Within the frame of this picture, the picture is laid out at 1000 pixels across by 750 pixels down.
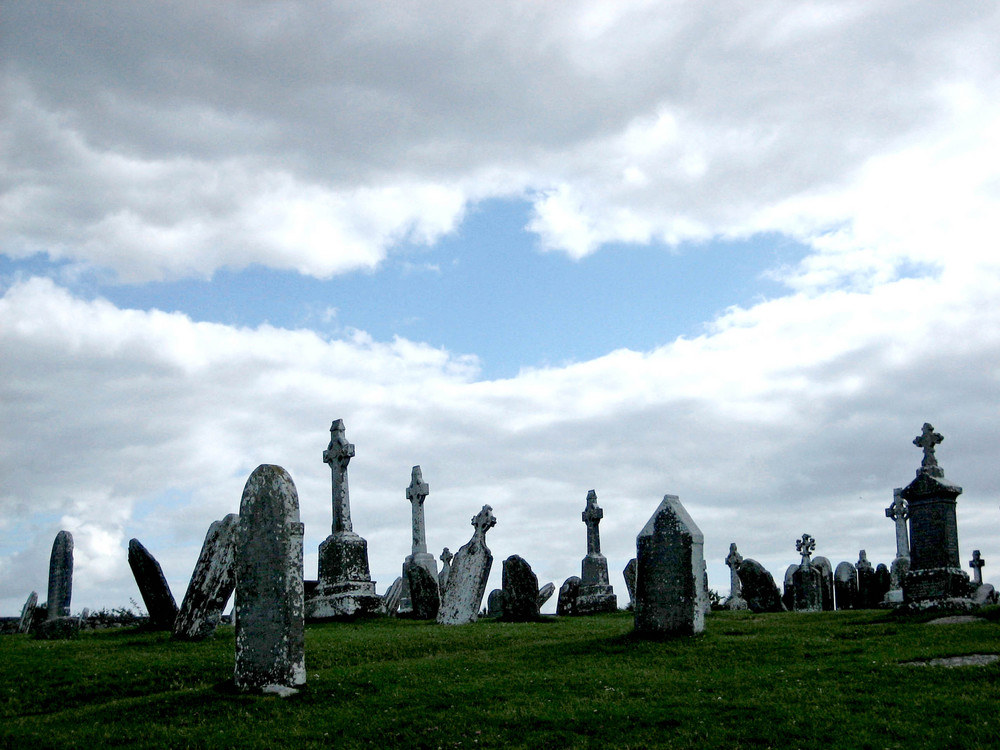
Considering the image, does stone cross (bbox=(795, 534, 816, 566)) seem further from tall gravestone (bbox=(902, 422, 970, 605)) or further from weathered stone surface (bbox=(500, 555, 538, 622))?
weathered stone surface (bbox=(500, 555, 538, 622))

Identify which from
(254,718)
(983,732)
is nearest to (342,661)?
(254,718)

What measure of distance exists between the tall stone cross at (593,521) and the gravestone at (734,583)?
602cm

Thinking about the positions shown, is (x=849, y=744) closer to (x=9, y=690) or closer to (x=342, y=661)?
(x=342, y=661)

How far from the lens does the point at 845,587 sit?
37.8 meters

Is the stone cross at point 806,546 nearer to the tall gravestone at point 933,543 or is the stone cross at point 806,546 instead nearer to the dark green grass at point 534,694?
the tall gravestone at point 933,543

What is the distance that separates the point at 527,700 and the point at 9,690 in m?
8.57

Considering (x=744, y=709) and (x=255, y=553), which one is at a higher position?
(x=255, y=553)

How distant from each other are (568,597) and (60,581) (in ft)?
59.0

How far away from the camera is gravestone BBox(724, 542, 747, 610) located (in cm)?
3897

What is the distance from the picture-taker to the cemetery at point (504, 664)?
12680 millimetres

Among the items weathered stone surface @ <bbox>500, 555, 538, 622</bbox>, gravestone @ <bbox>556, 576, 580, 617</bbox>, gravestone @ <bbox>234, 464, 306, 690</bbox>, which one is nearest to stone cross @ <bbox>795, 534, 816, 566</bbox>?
gravestone @ <bbox>556, 576, 580, 617</bbox>

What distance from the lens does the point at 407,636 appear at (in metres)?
21.4

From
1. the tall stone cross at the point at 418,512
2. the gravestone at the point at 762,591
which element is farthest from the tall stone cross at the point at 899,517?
the tall stone cross at the point at 418,512

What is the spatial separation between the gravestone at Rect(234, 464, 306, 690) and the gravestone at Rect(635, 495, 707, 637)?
25.4 ft
